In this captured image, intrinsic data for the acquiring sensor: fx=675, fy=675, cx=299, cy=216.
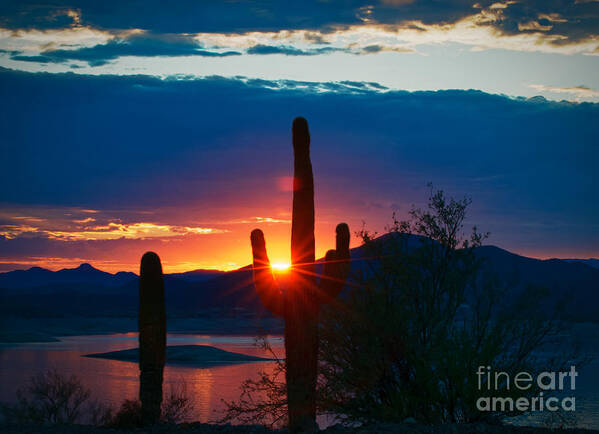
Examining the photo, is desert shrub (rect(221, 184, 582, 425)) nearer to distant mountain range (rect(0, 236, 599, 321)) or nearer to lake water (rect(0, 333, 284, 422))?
lake water (rect(0, 333, 284, 422))

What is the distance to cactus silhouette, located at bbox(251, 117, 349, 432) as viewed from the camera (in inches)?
596

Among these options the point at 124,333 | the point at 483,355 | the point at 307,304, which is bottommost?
the point at 124,333

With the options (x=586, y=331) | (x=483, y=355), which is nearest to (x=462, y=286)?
(x=483, y=355)

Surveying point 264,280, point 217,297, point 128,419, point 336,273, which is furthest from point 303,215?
point 217,297

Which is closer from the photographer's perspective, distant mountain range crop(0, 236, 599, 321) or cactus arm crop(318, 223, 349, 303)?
cactus arm crop(318, 223, 349, 303)

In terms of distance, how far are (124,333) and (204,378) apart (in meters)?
80.8

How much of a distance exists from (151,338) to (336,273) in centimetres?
542

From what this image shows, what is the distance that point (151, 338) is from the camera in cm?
1744

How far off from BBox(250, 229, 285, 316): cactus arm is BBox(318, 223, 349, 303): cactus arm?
1.05 meters

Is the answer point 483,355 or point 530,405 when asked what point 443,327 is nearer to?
point 483,355

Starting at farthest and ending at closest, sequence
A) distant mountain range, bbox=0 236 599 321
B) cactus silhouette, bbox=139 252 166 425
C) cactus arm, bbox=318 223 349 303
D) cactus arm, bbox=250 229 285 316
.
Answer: distant mountain range, bbox=0 236 599 321 → cactus silhouette, bbox=139 252 166 425 → cactus arm, bbox=250 229 285 316 → cactus arm, bbox=318 223 349 303

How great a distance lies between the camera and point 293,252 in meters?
16.1

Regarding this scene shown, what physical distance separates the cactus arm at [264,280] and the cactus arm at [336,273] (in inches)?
41.5

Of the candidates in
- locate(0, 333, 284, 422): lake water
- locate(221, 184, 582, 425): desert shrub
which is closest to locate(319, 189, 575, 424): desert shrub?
locate(221, 184, 582, 425): desert shrub
